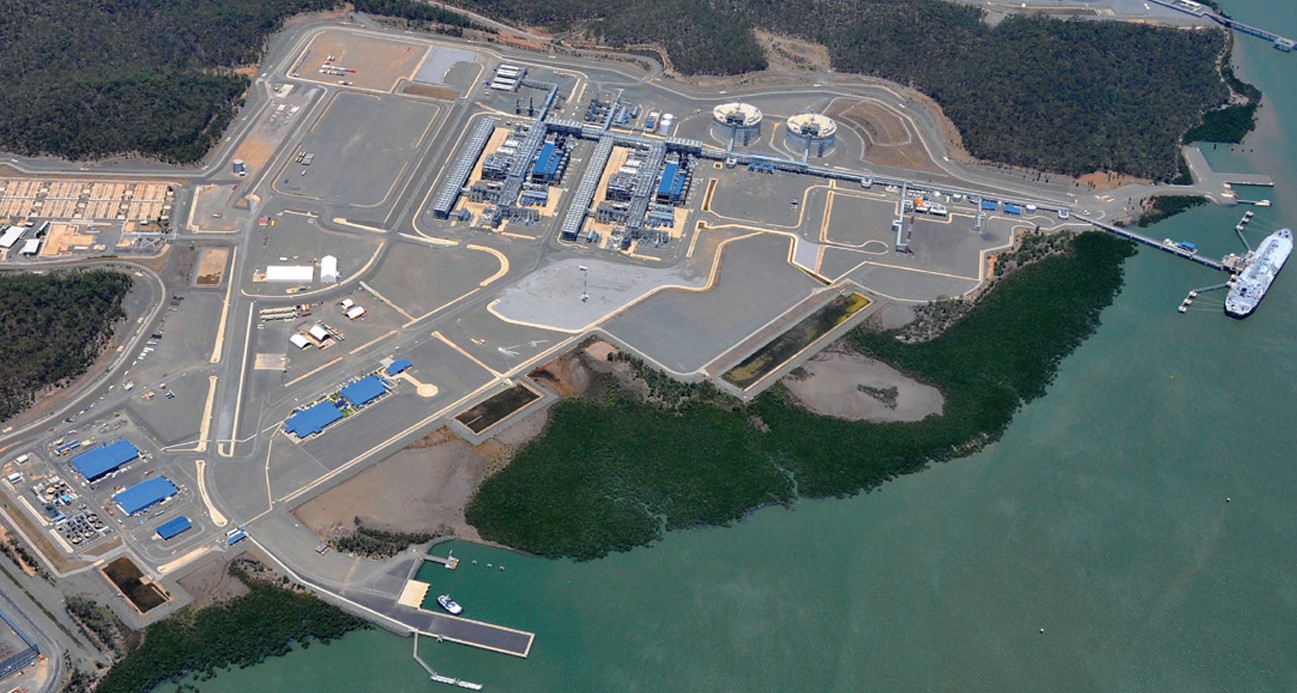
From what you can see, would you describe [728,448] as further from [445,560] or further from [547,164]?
[547,164]

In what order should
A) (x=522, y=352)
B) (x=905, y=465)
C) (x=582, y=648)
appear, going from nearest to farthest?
(x=582, y=648), (x=905, y=465), (x=522, y=352)

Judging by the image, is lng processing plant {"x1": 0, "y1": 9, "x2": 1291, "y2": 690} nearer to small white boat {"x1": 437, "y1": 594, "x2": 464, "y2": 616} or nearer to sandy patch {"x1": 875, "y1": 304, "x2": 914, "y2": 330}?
sandy patch {"x1": 875, "y1": 304, "x2": 914, "y2": 330}

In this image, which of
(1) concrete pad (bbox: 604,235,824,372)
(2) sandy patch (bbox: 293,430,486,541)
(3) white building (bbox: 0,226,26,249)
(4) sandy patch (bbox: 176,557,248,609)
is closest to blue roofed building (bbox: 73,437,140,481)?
(4) sandy patch (bbox: 176,557,248,609)

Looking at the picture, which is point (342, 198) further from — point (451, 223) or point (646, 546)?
point (646, 546)

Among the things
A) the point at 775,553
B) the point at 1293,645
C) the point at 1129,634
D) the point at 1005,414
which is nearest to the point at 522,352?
the point at 775,553

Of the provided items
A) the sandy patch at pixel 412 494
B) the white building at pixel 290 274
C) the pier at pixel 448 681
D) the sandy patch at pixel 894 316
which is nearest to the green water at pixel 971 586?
the pier at pixel 448 681

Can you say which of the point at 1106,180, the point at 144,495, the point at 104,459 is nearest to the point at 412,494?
the point at 144,495
